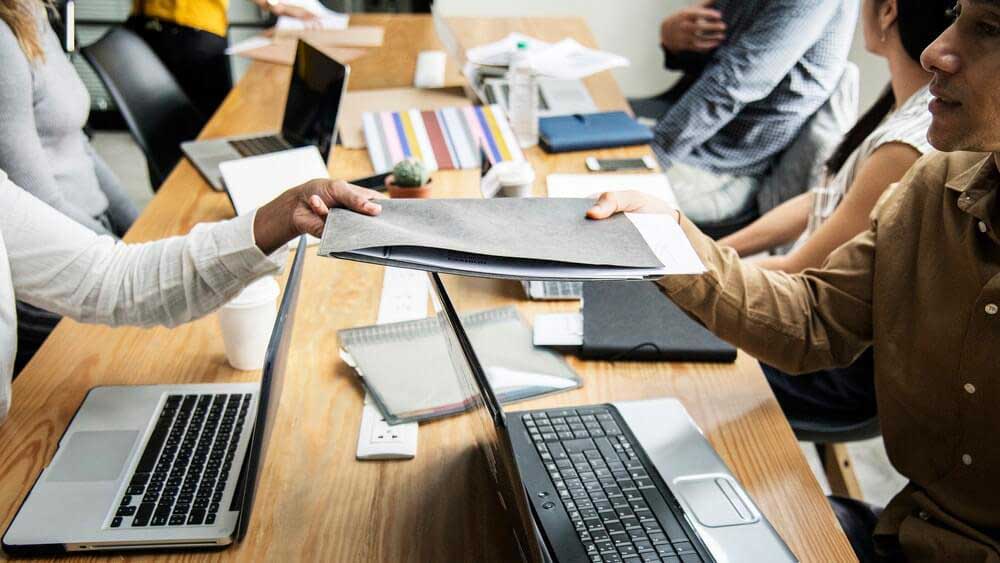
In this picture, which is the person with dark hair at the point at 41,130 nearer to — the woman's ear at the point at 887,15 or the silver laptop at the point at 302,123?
the silver laptop at the point at 302,123

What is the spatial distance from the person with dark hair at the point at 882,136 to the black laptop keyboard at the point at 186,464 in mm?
982

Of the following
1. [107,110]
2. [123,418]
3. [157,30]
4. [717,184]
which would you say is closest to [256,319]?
[123,418]

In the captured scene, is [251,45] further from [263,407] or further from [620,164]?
[263,407]

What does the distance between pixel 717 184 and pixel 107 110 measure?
10.8 feet

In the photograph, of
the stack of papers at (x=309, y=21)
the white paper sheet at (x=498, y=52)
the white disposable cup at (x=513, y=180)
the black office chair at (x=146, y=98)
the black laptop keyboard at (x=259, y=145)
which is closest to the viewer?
the white disposable cup at (x=513, y=180)

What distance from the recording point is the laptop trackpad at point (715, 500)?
36.1 inches

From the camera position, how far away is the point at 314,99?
6.16 ft

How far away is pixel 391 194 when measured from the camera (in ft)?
5.19

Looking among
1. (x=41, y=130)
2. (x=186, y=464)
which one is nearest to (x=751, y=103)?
(x=41, y=130)

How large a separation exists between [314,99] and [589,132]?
0.63 meters

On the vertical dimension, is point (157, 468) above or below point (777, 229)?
above

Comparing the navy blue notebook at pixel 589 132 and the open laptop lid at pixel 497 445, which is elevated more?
the open laptop lid at pixel 497 445

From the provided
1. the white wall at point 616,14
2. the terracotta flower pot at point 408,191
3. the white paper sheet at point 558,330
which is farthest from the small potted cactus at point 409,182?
the white wall at point 616,14

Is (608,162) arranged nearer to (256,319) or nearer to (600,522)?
(256,319)
